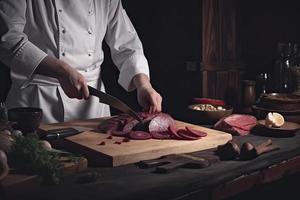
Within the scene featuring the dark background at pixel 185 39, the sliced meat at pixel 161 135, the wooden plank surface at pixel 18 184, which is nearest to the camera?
the wooden plank surface at pixel 18 184

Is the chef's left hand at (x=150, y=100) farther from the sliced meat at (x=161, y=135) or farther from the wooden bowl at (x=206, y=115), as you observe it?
the sliced meat at (x=161, y=135)

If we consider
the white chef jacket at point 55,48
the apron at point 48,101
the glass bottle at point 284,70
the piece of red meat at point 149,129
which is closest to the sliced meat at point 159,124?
the piece of red meat at point 149,129

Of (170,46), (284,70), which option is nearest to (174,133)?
(284,70)

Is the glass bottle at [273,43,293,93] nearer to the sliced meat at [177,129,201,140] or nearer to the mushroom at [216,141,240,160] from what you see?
the sliced meat at [177,129,201,140]

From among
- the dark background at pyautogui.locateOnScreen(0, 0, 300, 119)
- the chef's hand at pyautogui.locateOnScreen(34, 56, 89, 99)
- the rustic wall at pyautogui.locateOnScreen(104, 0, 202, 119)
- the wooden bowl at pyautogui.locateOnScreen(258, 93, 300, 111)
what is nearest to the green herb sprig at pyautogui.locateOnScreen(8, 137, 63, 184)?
the chef's hand at pyautogui.locateOnScreen(34, 56, 89, 99)

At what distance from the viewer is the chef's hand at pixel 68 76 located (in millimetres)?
2537

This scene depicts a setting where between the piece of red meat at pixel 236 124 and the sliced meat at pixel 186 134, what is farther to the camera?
the piece of red meat at pixel 236 124

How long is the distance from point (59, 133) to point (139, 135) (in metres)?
0.37

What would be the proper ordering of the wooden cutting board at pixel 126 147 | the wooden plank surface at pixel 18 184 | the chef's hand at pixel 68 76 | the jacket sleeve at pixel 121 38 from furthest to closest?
the jacket sleeve at pixel 121 38 < the chef's hand at pixel 68 76 < the wooden cutting board at pixel 126 147 < the wooden plank surface at pixel 18 184

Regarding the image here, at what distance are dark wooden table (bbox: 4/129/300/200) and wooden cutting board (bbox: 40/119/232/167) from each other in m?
0.05

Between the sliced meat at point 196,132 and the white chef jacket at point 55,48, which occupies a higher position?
the white chef jacket at point 55,48

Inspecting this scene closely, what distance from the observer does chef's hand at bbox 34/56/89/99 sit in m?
2.54

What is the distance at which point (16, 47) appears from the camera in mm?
2689

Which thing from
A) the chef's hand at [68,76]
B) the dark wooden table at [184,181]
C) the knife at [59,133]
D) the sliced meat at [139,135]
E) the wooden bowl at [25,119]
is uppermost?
the chef's hand at [68,76]
